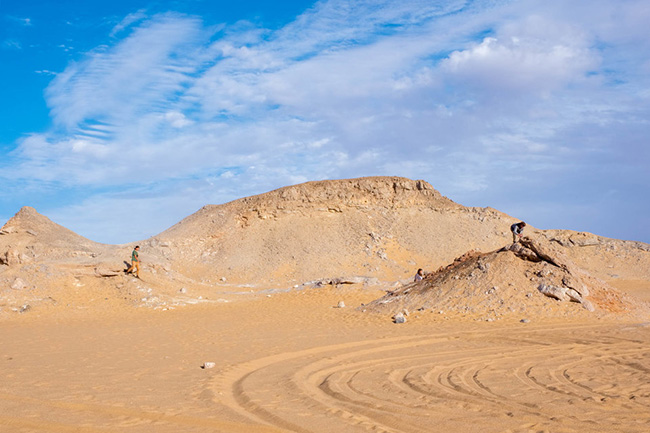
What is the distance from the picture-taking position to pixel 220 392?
7578mm

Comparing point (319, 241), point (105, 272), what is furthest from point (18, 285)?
point (319, 241)

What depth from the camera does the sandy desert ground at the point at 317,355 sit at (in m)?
6.14

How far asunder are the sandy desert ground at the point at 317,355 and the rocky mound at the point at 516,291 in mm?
70

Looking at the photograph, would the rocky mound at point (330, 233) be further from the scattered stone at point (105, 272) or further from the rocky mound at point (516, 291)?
the rocky mound at point (516, 291)

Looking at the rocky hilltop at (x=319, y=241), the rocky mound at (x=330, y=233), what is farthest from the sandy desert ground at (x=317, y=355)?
the rocky mound at (x=330, y=233)

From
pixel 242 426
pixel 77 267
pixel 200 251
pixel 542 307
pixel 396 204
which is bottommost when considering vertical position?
pixel 242 426

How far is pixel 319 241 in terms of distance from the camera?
3819 cm

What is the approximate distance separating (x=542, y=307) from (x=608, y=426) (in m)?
11.7

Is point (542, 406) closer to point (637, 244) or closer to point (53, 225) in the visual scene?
point (53, 225)

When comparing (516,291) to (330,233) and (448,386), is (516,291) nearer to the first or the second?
(448,386)

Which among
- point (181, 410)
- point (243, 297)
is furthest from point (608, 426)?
point (243, 297)

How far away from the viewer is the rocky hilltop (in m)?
32.0

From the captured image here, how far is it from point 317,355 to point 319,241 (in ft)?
89.3

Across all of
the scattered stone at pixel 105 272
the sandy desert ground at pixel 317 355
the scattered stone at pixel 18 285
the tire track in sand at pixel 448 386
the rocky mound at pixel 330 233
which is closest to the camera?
the tire track in sand at pixel 448 386
